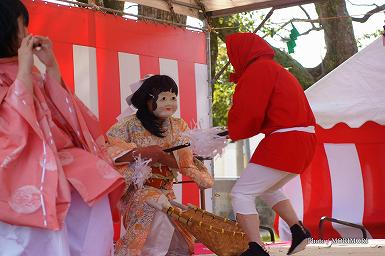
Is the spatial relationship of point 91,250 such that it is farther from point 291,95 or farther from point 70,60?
point 70,60

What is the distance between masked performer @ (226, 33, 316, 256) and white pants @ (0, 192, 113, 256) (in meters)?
1.72

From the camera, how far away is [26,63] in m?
2.54

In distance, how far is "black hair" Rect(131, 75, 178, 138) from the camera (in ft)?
16.1

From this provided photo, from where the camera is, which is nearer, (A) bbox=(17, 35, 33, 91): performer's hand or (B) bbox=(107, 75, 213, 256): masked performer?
(A) bbox=(17, 35, 33, 91): performer's hand

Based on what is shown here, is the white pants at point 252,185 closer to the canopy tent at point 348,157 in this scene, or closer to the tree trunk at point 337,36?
the canopy tent at point 348,157

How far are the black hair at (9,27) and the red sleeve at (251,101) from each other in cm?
188

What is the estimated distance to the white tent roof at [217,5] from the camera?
604cm

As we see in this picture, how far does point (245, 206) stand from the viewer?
430cm

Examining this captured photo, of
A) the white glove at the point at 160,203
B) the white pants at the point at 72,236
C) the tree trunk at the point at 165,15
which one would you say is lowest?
the white glove at the point at 160,203

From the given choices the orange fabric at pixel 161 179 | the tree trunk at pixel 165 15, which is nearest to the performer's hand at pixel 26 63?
the orange fabric at pixel 161 179

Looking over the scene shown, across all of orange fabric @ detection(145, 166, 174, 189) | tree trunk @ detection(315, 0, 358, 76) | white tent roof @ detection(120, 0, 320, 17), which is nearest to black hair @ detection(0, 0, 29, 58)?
orange fabric @ detection(145, 166, 174, 189)

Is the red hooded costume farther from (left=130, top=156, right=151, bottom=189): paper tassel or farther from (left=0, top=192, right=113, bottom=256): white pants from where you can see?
(left=0, top=192, right=113, bottom=256): white pants

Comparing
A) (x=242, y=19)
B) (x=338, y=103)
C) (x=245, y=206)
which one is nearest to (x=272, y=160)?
(x=245, y=206)

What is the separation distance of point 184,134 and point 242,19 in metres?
9.98
